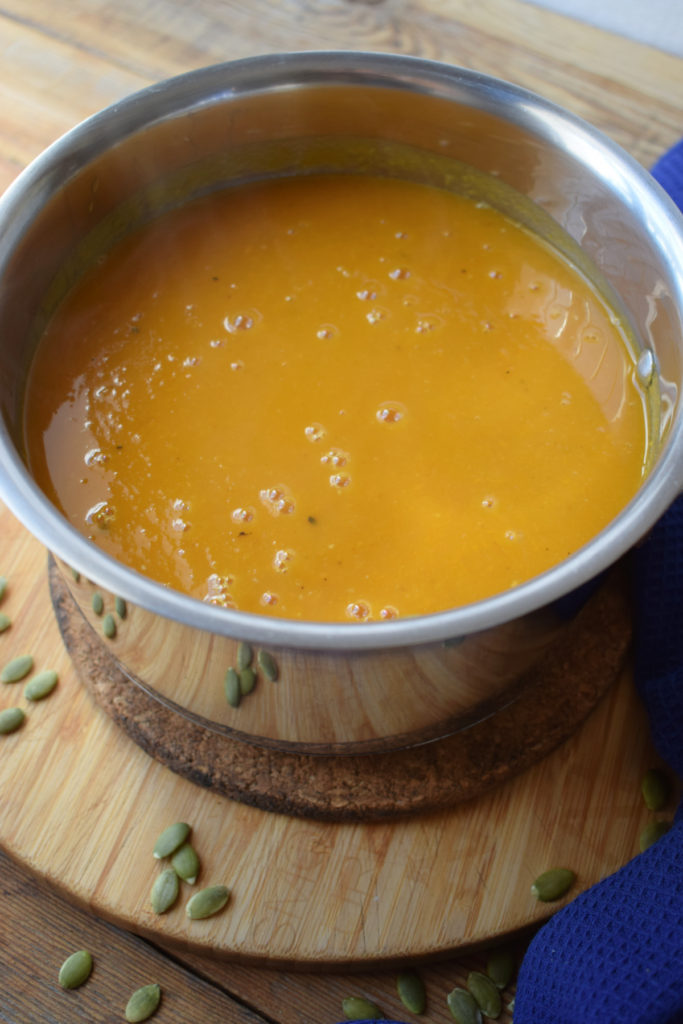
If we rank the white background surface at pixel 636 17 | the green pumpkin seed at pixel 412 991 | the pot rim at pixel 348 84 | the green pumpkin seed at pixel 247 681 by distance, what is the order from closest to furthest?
1. the pot rim at pixel 348 84
2. the green pumpkin seed at pixel 247 681
3. the green pumpkin seed at pixel 412 991
4. the white background surface at pixel 636 17

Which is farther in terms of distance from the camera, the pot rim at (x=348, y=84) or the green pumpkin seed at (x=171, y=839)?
the green pumpkin seed at (x=171, y=839)

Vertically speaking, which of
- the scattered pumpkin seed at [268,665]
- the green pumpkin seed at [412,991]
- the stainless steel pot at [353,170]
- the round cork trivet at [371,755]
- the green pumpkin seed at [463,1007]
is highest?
the stainless steel pot at [353,170]

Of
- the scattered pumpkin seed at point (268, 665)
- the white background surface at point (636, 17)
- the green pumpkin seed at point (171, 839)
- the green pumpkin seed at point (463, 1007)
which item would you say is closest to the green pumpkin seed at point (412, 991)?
the green pumpkin seed at point (463, 1007)

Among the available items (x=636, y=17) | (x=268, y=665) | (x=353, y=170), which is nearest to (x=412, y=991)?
(x=268, y=665)

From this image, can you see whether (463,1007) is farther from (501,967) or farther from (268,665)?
(268,665)

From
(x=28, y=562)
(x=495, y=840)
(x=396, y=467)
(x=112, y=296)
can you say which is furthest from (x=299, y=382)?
(x=495, y=840)

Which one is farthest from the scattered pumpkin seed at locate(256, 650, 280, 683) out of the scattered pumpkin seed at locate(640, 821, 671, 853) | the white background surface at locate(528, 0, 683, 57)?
the white background surface at locate(528, 0, 683, 57)

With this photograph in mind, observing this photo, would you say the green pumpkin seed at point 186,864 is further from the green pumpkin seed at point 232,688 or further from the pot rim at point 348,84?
the pot rim at point 348,84

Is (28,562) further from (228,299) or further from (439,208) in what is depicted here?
(439,208)

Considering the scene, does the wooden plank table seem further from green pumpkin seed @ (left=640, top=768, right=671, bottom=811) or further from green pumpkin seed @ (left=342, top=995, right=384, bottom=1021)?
green pumpkin seed @ (left=342, top=995, right=384, bottom=1021)
